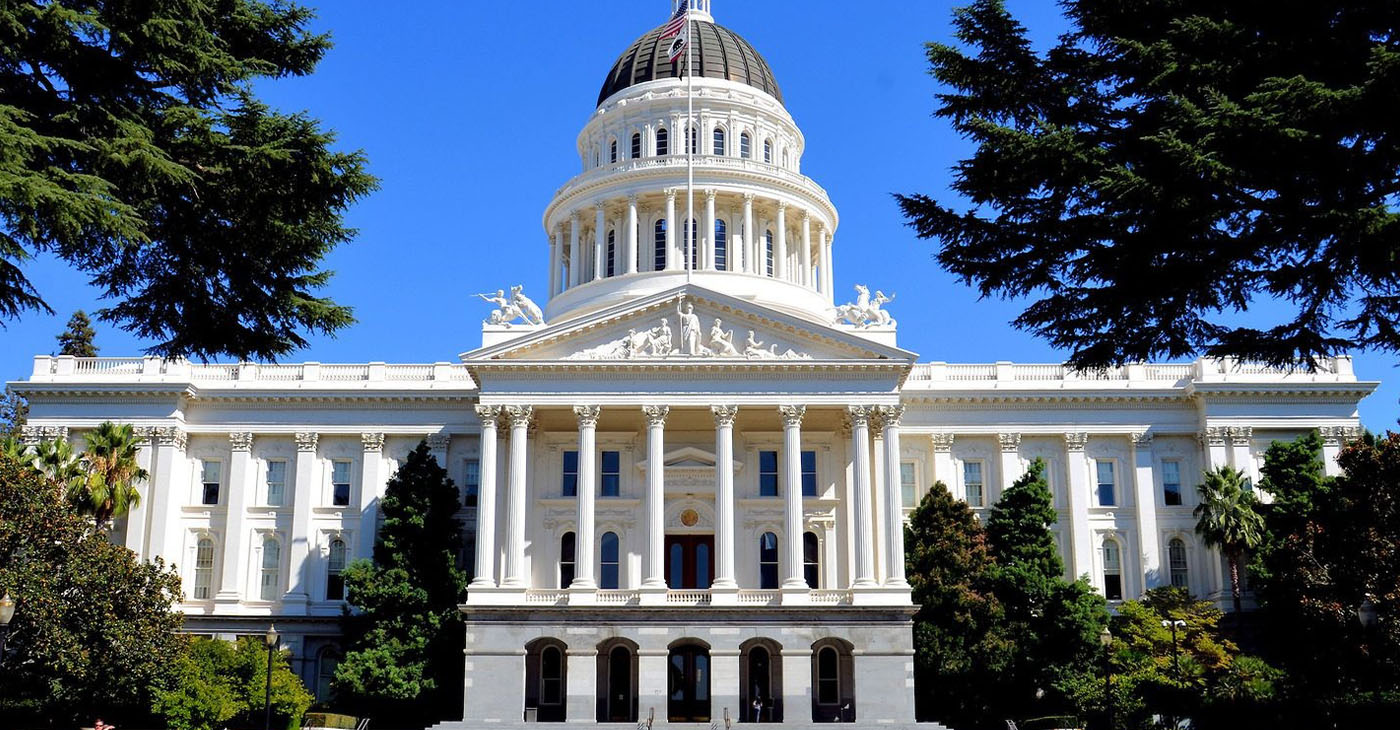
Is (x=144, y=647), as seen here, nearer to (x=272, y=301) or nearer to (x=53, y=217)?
(x=272, y=301)

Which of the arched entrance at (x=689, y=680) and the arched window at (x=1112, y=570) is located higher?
the arched window at (x=1112, y=570)

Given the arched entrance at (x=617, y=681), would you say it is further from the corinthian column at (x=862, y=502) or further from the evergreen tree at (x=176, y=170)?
the evergreen tree at (x=176, y=170)

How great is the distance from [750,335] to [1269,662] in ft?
76.1

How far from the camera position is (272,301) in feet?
60.1

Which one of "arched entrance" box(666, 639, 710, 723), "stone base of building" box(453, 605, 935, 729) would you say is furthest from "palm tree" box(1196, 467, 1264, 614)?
"arched entrance" box(666, 639, 710, 723)

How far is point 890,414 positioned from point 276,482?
27.3 metres

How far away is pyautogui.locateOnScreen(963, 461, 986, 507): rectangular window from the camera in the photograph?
5953cm

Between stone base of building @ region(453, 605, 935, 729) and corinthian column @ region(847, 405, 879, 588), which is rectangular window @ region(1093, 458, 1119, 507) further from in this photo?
stone base of building @ region(453, 605, 935, 729)

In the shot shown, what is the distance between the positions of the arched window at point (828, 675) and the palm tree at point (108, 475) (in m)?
27.6

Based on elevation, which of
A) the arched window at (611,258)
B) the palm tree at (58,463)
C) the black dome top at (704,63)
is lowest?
the palm tree at (58,463)

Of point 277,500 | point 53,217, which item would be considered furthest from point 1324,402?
point 53,217

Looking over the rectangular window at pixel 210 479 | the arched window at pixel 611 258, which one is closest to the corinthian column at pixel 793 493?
the arched window at pixel 611 258

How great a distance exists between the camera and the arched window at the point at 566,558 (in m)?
54.8

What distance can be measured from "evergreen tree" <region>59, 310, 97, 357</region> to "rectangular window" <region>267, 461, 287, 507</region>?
20270 mm
